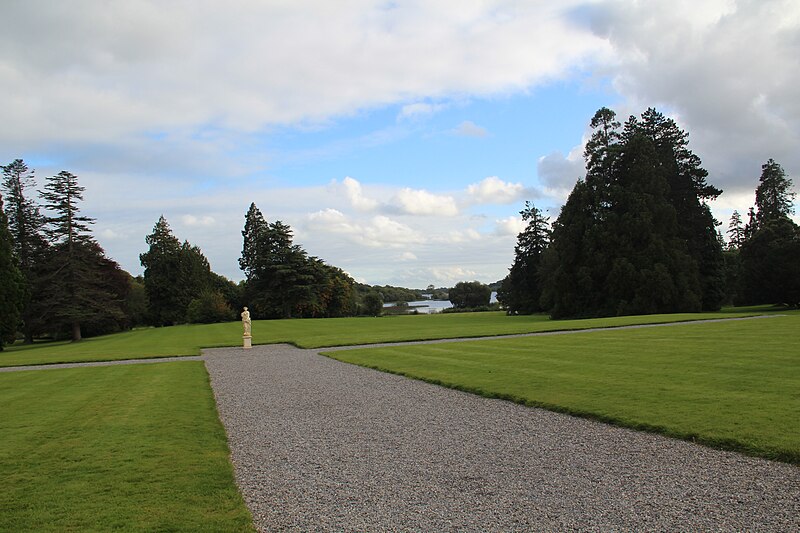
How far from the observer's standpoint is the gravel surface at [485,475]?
4.28 m

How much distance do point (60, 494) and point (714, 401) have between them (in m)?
8.32

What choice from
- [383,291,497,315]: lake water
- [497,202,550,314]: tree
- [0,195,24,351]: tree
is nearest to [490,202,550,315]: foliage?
[497,202,550,314]: tree

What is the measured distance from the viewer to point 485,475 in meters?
5.44

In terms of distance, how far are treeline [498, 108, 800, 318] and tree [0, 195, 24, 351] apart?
42.8 meters

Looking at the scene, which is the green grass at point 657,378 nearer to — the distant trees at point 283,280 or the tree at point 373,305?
the distant trees at point 283,280

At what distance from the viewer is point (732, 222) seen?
248 feet

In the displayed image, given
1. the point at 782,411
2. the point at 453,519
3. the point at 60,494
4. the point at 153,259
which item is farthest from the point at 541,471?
the point at 153,259

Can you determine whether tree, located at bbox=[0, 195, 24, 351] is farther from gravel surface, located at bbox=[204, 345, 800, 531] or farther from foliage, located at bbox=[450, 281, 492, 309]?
foliage, located at bbox=[450, 281, 492, 309]

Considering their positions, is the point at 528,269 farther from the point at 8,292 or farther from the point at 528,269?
the point at 8,292

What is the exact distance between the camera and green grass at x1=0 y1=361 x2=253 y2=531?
457cm

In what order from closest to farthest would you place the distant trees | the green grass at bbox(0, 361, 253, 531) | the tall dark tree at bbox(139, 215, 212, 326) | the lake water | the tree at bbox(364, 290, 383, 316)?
the green grass at bbox(0, 361, 253, 531), the distant trees, the tall dark tree at bbox(139, 215, 212, 326), the tree at bbox(364, 290, 383, 316), the lake water

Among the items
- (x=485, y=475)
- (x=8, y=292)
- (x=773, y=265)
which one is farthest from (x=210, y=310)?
(x=485, y=475)

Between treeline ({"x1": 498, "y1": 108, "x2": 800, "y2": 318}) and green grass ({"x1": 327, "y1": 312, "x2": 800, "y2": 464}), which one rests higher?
treeline ({"x1": 498, "y1": 108, "x2": 800, "y2": 318})

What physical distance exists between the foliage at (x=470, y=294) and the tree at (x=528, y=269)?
45147mm
